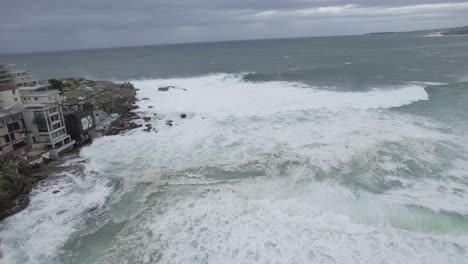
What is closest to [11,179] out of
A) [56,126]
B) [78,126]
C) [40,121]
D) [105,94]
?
[40,121]

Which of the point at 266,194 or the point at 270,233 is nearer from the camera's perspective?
the point at 270,233

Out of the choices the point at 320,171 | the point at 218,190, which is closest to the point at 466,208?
the point at 320,171

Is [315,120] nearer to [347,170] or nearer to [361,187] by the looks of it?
[347,170]

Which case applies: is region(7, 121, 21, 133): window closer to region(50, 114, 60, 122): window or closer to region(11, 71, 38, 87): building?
region(50, 114, 60, 122): window

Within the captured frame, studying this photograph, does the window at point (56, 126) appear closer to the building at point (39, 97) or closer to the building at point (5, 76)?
the building at point (39, 97)

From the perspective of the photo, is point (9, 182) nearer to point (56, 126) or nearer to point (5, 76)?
point (56, 126)

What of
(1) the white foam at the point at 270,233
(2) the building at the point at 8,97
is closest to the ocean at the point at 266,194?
(1) the white foam at the point at 270,233
